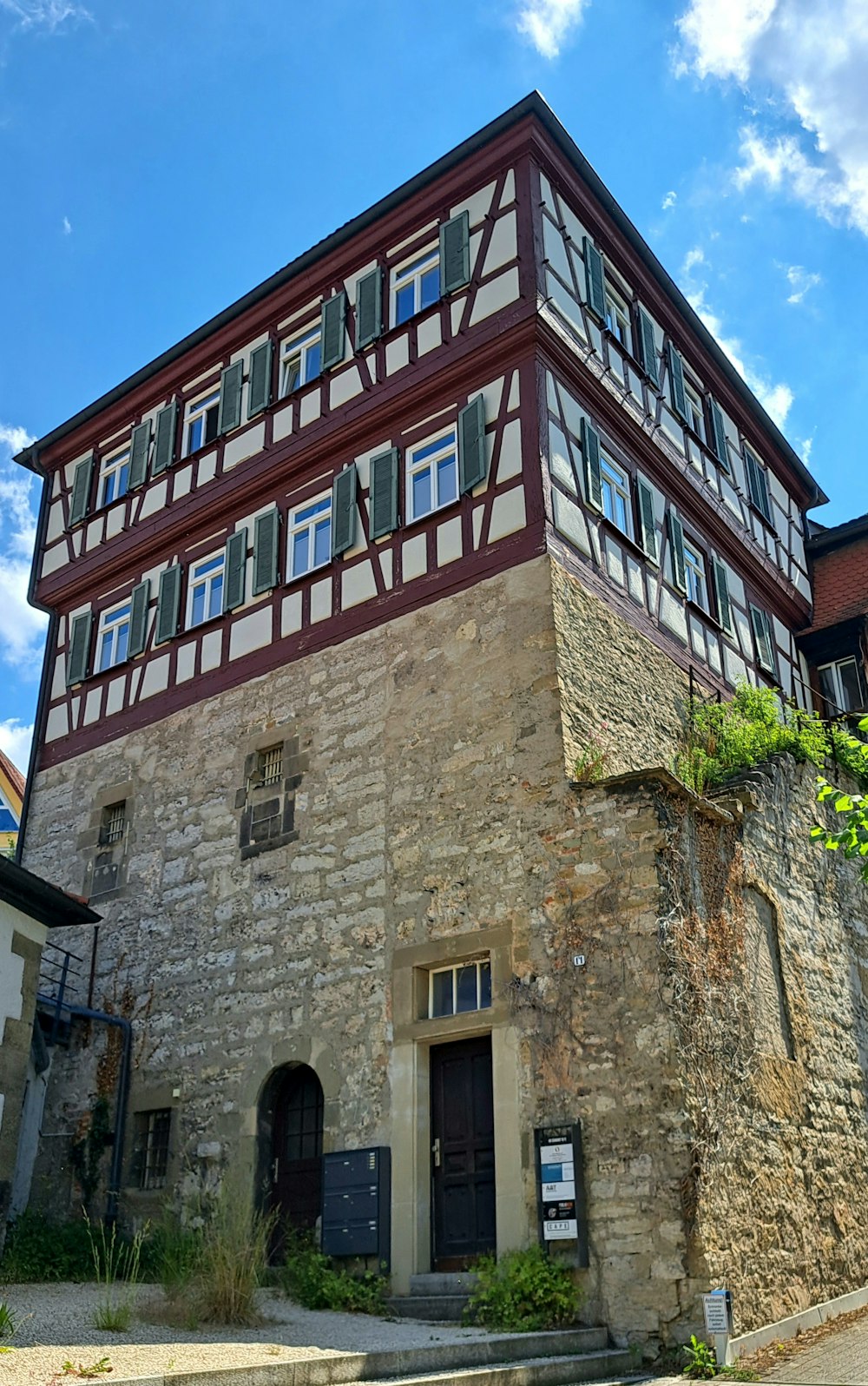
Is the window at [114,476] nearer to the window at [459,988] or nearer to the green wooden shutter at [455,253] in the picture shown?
the green wooden shutter at [455,253]

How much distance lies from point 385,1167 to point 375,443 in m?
7.89

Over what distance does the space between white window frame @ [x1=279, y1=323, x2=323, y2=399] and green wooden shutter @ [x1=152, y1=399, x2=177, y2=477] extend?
1975mm

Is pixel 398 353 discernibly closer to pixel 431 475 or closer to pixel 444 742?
pixel 431 475

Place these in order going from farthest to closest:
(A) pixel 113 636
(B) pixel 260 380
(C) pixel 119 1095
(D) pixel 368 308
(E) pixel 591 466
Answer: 1. (A) pixel 113 636
2. (B) pixel 260 380
3. (D) pixel 368 308
4. (E) pixel 591 466
5. (C) pixel 119 1095

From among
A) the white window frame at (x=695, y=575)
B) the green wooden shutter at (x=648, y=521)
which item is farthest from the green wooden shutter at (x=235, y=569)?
the white window frame at (x=695, y=575)

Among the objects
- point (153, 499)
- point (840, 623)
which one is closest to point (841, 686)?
point (840, 623)

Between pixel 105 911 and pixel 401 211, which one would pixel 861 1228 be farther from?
pixel 401 211

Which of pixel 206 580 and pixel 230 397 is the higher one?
pixel 230 397

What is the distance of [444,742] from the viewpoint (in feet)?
40.7

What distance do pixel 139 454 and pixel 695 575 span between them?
25.7ft

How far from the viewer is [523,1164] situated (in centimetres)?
1018

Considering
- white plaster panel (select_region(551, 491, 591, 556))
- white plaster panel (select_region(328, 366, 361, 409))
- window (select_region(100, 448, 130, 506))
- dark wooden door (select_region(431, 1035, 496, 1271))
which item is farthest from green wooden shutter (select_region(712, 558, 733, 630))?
window (select_region(100, 448, 130, 506))

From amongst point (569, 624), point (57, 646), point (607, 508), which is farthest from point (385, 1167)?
point (57, 646)

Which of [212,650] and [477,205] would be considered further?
[212,650]
